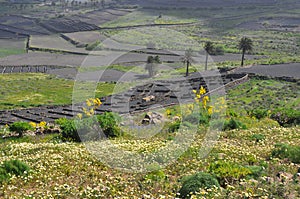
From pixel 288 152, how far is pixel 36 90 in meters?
86.7

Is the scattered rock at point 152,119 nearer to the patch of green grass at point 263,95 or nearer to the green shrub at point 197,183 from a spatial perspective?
the patch of green grass at point 263,95

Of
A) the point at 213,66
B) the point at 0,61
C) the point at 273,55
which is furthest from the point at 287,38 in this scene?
the point at 0,61

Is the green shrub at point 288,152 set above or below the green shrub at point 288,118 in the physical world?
above

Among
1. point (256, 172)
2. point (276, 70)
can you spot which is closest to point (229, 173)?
point (256, 172)

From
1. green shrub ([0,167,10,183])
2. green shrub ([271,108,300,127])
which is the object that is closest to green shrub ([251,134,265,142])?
green shrub ([271,108,300,127])

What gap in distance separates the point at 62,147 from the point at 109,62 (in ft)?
383

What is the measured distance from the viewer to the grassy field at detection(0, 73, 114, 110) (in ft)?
292

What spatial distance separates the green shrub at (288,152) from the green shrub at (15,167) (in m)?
12.8

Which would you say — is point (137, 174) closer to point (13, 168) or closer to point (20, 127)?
point (13, 168)

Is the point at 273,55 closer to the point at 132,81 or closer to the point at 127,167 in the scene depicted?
the point at 132,81

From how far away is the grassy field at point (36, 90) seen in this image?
88.9 m

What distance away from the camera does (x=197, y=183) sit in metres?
16.9

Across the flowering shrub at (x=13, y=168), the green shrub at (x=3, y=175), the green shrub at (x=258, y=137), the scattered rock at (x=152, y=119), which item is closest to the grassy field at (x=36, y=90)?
the scattered rock at (x=152, y=119)

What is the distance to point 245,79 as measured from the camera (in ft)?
320
